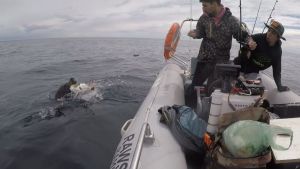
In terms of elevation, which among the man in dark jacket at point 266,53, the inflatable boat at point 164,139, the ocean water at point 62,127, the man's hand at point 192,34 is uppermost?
the man's hand at point 192,34

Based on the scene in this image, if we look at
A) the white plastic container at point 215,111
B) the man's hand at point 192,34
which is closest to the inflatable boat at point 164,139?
the white plastic container at point 215,111

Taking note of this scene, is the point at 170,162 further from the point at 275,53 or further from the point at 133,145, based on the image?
the point at 275,53

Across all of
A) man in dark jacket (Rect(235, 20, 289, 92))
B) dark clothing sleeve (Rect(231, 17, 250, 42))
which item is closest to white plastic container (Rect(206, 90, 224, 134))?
man in dark jacket (Rect(235, 20, 289, 92))

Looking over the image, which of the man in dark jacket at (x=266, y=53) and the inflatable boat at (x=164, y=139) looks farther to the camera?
the man in dark jacket at (x=266, y=53)

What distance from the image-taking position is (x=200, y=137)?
3342 mm

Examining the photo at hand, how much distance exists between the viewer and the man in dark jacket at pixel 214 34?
4.75 meters

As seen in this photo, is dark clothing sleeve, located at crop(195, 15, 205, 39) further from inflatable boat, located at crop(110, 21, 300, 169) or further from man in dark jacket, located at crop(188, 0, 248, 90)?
inflatable boat, located at crop(110, 21, 300, 169)

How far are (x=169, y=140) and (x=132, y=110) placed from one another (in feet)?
16.6

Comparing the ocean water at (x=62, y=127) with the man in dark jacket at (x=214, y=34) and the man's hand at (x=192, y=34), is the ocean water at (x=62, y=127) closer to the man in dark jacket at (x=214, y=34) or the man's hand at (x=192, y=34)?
the man in dark jacket at (x=214, y=34)

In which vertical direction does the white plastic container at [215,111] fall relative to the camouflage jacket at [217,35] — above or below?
below

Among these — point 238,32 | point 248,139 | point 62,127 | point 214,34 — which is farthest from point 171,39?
point 248,139

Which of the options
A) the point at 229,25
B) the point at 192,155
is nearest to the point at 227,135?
the point at 192,155

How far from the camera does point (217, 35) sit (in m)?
4.93

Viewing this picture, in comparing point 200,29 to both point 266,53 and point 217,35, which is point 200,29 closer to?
point 217,35
